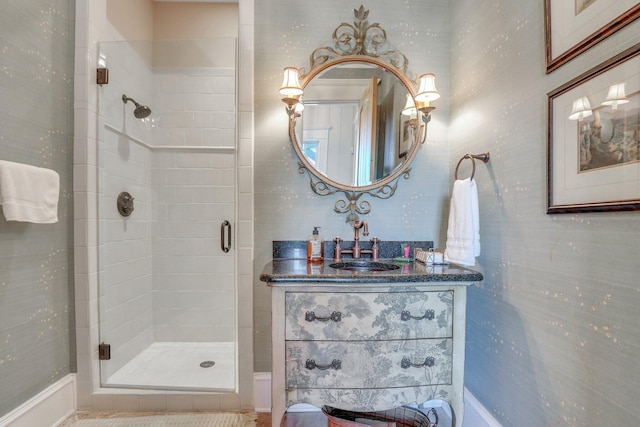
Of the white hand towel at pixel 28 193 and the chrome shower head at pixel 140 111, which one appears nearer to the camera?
the white hand towel at pixel 28 193

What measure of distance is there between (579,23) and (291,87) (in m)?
1.24

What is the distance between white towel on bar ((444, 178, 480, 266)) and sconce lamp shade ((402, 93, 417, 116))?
1.97 feet

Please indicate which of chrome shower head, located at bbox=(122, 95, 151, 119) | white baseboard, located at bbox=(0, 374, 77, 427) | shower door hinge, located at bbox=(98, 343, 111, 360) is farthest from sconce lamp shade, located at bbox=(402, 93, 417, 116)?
white baseboard, located at bbox=(0, 374, 77, 427)

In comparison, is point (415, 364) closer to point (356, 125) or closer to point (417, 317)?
point (417, 317)

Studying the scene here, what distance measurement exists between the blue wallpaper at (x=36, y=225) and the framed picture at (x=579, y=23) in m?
2.26

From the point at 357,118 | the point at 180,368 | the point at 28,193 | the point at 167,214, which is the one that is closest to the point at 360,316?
the point at 357,118

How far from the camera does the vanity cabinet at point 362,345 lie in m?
1.32

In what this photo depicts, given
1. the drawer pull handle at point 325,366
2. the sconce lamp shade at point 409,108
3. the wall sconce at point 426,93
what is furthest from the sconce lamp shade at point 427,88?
the drawer pull handle at point 325,366

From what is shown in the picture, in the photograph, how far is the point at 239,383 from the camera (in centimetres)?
183

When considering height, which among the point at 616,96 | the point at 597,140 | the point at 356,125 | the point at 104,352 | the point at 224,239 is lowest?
the point at 104,352

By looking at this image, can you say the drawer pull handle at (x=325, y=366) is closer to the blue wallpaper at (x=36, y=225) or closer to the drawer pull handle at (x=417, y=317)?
the drawer pull handle at (x=417, y=317)

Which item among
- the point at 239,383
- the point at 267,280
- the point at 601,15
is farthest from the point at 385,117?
the point at 239,383

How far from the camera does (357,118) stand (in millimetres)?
1870

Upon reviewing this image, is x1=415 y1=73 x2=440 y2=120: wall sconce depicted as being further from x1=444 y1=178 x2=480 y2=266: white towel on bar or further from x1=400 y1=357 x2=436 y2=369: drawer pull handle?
x1=400 y1=357 x2=436 y2=369: drawer pull handle
